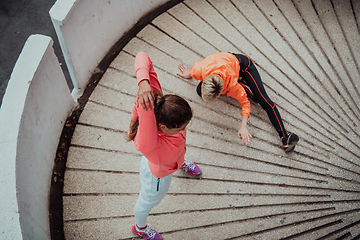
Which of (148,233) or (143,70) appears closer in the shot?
(143,70)

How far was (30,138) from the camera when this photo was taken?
4.75 feet

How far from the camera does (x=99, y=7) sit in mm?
1979

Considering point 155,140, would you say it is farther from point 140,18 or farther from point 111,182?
point 140,18

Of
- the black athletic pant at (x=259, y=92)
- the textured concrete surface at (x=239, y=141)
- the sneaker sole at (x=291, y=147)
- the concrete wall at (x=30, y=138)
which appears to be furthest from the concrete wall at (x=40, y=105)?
the sneaker sole at (x=291, y=147)

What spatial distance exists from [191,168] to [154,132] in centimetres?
99

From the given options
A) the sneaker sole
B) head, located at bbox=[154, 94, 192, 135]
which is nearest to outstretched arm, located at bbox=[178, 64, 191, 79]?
the sneaker sole

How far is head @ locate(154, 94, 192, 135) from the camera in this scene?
1.03 meters

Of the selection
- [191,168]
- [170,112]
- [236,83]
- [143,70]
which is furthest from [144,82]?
[236,83]

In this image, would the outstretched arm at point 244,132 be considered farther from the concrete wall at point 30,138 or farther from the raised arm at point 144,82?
the concrete wall at point 30,138

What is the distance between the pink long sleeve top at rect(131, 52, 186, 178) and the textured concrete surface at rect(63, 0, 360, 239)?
0.74 metres

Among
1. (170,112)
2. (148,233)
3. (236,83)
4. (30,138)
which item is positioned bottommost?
(148,233)

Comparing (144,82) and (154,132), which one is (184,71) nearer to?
(144,82)

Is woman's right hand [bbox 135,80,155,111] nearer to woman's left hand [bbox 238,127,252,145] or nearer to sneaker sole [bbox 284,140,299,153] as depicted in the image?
woman's left hand [bbox 238,127,252,145]

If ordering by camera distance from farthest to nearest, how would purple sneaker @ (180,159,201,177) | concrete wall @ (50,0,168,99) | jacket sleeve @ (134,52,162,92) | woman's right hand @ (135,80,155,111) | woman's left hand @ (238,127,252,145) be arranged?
1. woman's left hand @ (238,127,252,145)
2. purple sneaker @ (180,159,201,177)
3. concrete wall @ (50,0,168,99)
4. jacket sleeve @ (134,52,162,92)
5. woman's right hand @ (135,80,155,111)
